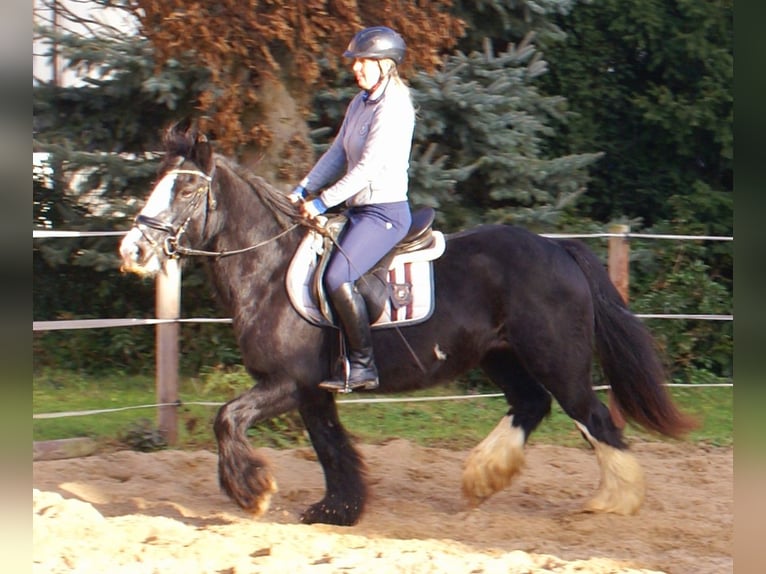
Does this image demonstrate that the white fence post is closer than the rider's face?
No

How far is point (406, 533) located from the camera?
5.57 meters

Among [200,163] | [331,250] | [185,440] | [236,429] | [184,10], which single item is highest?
[184,10]

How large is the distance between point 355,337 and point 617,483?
1.83 metres

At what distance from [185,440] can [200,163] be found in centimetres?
326

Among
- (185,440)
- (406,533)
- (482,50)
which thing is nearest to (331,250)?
(406,533)

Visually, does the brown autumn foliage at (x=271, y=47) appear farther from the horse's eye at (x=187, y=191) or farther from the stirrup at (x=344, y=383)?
the stirrup at (x=344, y=383)

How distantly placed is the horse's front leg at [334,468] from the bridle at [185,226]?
962mm

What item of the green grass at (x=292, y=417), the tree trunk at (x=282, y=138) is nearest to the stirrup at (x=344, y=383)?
the green grass at (x=292, y=417)

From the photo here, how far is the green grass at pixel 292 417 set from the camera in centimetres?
835

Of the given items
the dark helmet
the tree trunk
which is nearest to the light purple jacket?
the dark helmet

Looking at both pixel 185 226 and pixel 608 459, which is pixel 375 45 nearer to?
pixel 185 226

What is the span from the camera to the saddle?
5602 mm

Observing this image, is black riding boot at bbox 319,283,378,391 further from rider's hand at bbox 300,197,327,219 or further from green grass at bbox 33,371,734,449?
green grass at bbox 33,371,734,449

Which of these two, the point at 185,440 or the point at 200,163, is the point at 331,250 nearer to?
the point at 200,163
